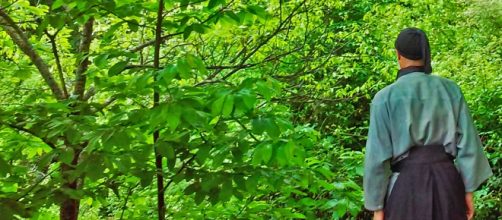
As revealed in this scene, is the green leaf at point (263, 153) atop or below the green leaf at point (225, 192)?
atop

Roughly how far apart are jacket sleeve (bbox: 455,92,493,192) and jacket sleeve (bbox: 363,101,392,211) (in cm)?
25

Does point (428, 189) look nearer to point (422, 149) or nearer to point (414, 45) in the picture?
point (422, 149)

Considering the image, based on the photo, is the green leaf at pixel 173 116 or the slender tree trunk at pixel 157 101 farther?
the slender tree trunk at pixel 157 101

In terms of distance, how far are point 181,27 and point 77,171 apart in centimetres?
68

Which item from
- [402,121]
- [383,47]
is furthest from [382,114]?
[383,47]

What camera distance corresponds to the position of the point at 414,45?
216 cm

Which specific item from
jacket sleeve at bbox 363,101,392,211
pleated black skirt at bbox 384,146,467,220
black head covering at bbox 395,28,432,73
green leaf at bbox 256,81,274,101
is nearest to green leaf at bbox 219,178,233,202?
green leaf at bbox 256,81,274,101

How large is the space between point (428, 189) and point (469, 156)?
7.4 inches

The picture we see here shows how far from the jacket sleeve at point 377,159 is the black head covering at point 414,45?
216mm

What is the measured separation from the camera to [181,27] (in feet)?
7.54

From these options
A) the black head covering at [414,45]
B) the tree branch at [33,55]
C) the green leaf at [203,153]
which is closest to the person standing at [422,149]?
the black head covering at [414,45]

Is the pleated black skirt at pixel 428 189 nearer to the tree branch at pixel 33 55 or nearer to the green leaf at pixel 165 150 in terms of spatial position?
the green leaf at pixel 165 150

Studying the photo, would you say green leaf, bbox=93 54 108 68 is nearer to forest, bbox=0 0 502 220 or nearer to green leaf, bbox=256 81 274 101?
forest, bbox=0 0 502 220

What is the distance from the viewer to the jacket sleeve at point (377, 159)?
215 cm
